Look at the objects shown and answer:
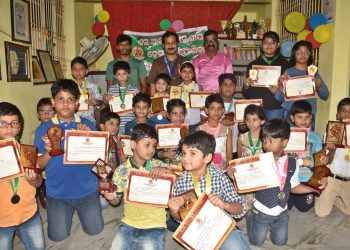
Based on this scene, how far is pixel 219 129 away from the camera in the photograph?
4160 mm

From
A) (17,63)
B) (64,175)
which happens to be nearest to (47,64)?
(17,63)

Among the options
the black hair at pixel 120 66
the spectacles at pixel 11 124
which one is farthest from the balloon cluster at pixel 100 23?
the spectacles at pixel 11 124

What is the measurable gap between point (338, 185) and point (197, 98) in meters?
2.09

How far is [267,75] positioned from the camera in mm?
4512

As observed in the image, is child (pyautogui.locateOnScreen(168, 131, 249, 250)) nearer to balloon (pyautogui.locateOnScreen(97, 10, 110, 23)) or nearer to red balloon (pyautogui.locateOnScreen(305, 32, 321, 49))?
red balloon (pyautogui.locateOnScreen(305, 32, 321, 49))

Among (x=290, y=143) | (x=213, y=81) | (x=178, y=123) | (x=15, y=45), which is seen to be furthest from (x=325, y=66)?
(x=15, y=45)

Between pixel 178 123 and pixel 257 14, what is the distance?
6229mm

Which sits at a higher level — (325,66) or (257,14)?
(257,14)

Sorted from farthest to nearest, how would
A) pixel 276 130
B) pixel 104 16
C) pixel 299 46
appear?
1. pixel 104 16
2. pixel 299 46
3. pixel 276 130

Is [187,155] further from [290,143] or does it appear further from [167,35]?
[167,35]

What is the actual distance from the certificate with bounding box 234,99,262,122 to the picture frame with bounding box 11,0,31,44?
3.27 m

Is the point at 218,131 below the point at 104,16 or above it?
below

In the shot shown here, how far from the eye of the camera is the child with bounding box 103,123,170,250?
2.69m

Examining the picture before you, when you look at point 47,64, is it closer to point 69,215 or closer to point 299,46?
point 69,215
